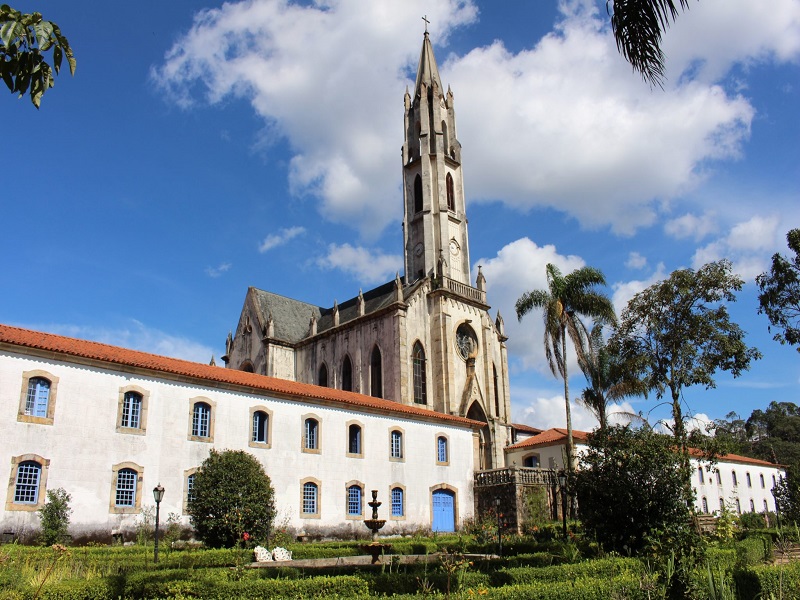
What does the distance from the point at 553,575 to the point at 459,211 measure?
40.4 m

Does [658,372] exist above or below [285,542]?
above

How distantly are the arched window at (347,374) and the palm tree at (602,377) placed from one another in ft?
52.7

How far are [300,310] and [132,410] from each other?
3155 centimetres

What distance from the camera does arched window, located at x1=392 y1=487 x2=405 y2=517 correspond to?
32.3 metres

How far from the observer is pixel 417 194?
5212cm

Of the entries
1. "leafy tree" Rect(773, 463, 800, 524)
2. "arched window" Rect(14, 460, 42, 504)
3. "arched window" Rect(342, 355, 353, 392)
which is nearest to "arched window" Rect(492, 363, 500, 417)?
"arched window" Rect(342, 355, 353, 392)

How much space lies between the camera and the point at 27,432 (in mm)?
21609

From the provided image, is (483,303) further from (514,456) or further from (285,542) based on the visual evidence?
(285,542)

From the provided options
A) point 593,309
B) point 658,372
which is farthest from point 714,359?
point 593,309

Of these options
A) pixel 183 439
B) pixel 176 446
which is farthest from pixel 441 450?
pixel 176 446

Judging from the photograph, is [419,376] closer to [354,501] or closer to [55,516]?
[354,501]

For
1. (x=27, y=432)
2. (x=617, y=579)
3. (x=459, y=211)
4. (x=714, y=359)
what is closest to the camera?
(x=617, y=579)

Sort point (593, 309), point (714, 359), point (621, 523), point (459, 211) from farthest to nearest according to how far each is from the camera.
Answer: point (459, 211) → point (593, 309) → point (714, 359) → point (621, 523)

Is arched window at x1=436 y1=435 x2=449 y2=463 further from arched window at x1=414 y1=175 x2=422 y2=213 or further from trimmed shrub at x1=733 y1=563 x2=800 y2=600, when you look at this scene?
trimmed shrub at x1=733 y1=563 x2=800 y2=600
